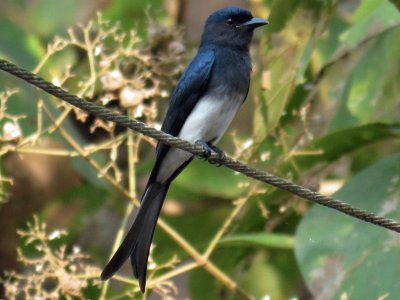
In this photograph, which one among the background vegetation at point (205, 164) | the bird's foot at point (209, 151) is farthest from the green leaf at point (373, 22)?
the bird's foot at point (209, 151)

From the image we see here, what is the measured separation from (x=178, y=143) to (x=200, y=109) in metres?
1.05

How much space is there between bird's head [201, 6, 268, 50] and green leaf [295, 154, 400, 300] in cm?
96

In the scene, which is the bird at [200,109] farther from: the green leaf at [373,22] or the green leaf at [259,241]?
the green leaf at [373,22]

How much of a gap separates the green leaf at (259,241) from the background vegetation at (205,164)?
0.05 feet

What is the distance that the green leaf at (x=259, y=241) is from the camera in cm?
580

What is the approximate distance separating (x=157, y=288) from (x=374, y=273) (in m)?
0.93

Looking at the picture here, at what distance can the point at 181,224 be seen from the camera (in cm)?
748

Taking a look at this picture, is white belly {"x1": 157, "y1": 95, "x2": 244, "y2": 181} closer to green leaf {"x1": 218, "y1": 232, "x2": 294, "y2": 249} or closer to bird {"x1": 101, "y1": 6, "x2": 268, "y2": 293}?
bird {"x1": 101, "y1": 6, "x2": 268, "y2": 293}

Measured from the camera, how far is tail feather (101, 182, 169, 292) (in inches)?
189

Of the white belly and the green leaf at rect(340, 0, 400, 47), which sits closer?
the white belly

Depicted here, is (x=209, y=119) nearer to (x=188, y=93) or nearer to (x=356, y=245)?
(x=188, y=93)

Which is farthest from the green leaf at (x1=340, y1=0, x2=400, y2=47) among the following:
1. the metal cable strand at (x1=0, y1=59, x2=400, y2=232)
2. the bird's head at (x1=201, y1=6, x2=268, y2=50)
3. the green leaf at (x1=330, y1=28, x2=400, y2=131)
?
the metal cable strand at (x1=0, y1=59, x2=400, y2=232)

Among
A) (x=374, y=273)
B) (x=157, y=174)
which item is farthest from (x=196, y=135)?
(x=374, y=273)

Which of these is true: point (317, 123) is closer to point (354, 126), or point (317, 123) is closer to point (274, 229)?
point (274, 229)
